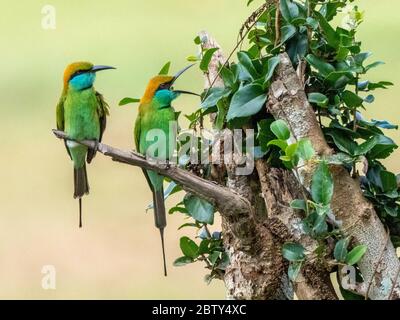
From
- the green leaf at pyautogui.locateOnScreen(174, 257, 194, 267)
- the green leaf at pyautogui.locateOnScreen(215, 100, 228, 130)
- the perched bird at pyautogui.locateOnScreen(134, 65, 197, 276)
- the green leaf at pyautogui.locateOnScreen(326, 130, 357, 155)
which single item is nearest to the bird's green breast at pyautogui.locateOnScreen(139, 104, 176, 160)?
the perched bird at pyautogui.locateOnScreen(134, 65, 197, 276)

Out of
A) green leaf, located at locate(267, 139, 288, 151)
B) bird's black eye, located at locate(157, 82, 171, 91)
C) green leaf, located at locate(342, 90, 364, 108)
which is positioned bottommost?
green leaf, located at locate(267, 139, 288, 151)

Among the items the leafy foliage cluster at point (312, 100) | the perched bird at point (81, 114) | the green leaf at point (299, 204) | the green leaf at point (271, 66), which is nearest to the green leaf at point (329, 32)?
the leafy foliage cluster at point (312, 100)

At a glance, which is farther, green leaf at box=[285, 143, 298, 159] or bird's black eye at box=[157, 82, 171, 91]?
Result: bird's black eye at box=[157, 82, 171, 91]

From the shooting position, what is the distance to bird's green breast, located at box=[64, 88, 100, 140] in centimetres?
149

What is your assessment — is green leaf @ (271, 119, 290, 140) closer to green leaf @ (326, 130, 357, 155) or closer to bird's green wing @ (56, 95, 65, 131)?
green leaf @ (326, 130, 357, 155)

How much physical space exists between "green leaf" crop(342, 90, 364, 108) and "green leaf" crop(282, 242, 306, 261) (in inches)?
11.3

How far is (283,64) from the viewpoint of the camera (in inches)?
54.6

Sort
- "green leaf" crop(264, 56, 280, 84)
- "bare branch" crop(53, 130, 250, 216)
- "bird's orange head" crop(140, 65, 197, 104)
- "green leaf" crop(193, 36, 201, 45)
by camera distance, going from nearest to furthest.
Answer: "bare branch" crop(53, 130, 250, 216) < "green leaf" crop(264, 56, 280, 84) < "bird's orange head" crop(140, 65, 197, 104) < "green leaf" crop(193, 36, 201, 45)

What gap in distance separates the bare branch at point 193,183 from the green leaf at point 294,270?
12 centimetres

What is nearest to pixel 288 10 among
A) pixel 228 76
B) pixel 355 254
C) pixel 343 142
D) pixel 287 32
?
pixel 287 32

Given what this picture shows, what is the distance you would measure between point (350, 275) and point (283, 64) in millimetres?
397

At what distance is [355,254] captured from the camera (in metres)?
1.28

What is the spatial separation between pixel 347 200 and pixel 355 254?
4.4 inches
